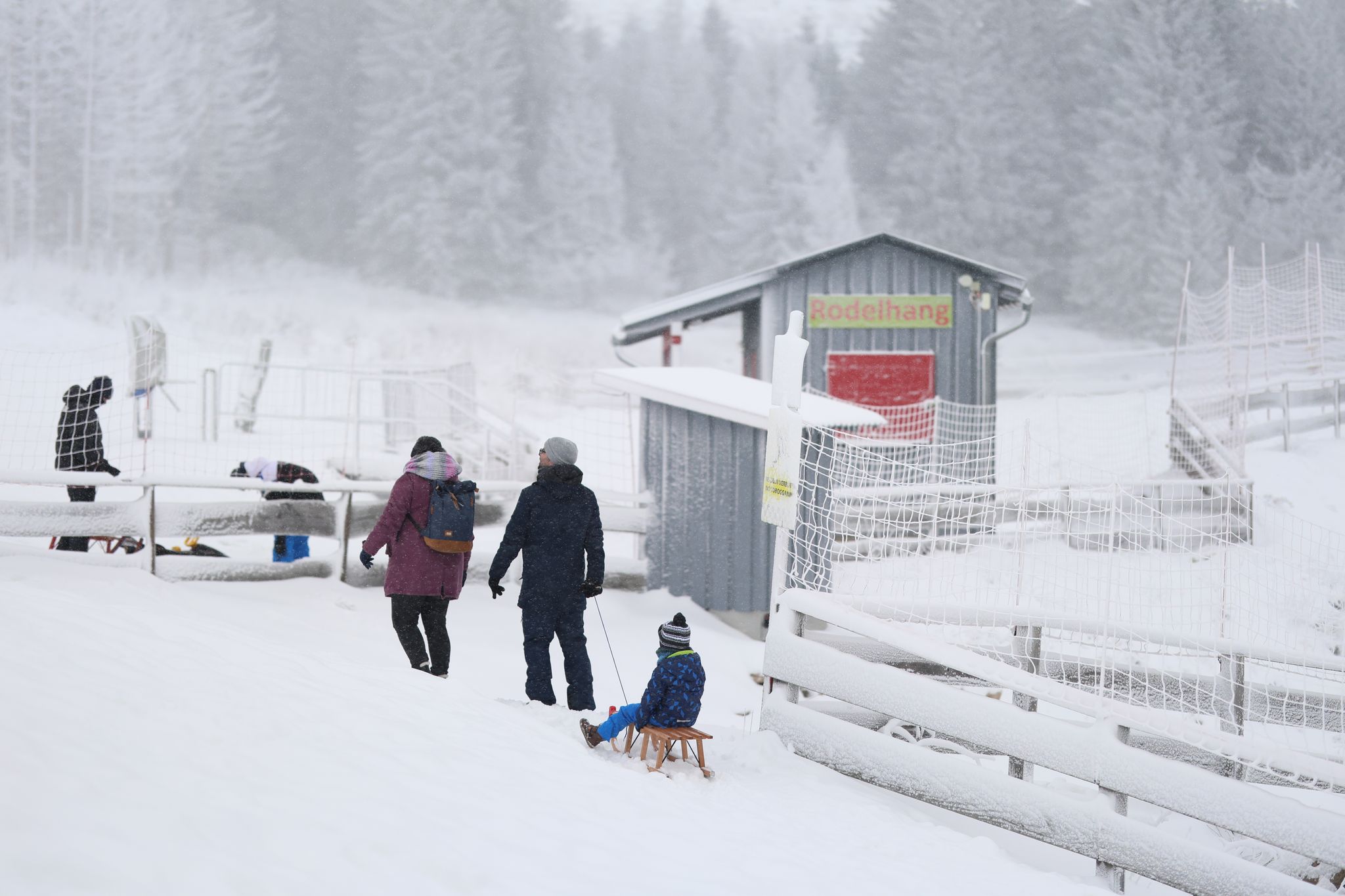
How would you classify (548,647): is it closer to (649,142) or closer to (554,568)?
(554,568)

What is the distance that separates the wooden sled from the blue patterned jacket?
0.04 m

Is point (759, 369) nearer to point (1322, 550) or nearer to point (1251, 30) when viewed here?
point (1322, 550)

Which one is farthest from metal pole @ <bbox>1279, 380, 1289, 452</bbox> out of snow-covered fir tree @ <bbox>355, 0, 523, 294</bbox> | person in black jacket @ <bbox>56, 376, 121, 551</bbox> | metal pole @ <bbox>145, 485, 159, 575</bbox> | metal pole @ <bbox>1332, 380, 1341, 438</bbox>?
snow-covered fir tree @ <bbox>355, 0, 523, 294</bbox>

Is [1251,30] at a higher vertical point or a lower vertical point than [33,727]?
higher

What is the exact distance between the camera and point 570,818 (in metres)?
3.73

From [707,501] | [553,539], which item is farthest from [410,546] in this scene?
[707,501]

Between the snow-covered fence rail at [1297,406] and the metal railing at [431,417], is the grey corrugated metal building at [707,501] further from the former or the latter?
the snow-covered fence rail at [1297,406]

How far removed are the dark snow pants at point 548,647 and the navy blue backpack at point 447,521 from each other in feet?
1.73

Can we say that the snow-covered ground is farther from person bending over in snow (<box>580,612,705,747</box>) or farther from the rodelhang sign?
the rodelhang sign

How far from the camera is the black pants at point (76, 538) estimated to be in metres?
7.74

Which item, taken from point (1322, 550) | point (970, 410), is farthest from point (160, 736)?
point (1322, 550)

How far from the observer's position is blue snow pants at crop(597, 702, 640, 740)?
4902mm

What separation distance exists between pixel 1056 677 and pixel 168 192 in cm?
4422

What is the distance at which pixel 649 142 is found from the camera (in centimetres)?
5059
